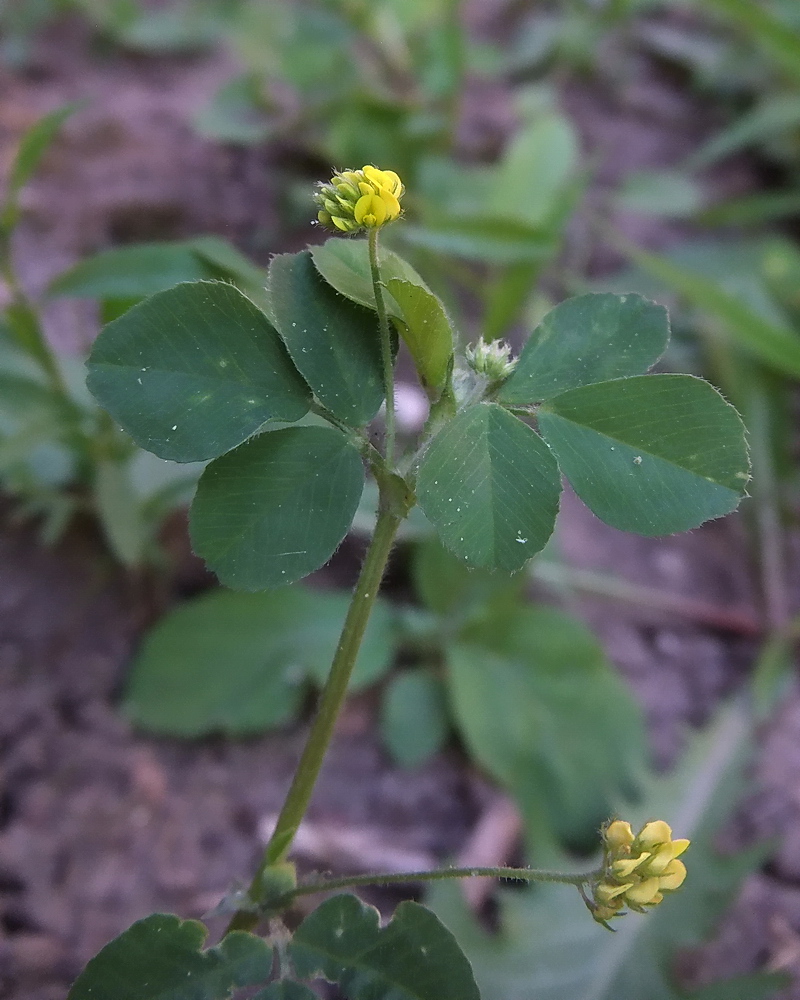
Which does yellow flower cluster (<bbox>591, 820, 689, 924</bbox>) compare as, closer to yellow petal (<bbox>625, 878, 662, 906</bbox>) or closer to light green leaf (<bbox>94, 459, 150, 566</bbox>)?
yellow petal (<bbox>625, 878, 662, 906</bbox>)

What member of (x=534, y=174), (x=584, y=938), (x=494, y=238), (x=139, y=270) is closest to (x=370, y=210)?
(x=139, y=270)

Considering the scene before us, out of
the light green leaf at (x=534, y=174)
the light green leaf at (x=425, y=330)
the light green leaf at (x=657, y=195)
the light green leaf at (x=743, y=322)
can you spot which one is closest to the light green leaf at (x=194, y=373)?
the light green leaf at (x=425, y=330)

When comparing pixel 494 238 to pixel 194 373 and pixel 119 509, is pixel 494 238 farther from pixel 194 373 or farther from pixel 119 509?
pixel 194 373

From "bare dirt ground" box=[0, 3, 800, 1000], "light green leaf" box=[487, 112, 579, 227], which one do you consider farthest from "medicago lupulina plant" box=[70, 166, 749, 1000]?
"light green leaf" box=[487, 112, 579, 227]

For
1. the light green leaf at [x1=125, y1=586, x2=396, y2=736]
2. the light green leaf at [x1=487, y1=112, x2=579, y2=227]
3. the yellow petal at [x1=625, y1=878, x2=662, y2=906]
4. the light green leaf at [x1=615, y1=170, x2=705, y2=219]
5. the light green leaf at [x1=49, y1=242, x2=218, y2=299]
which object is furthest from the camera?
the light green leaf at [x1=615, y1=170, x2=705, y2=219]

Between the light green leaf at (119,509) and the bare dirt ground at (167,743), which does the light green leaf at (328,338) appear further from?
the bare dirt ground at (167,743)

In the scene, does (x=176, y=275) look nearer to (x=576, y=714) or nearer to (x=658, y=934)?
(x=576, y=714)
